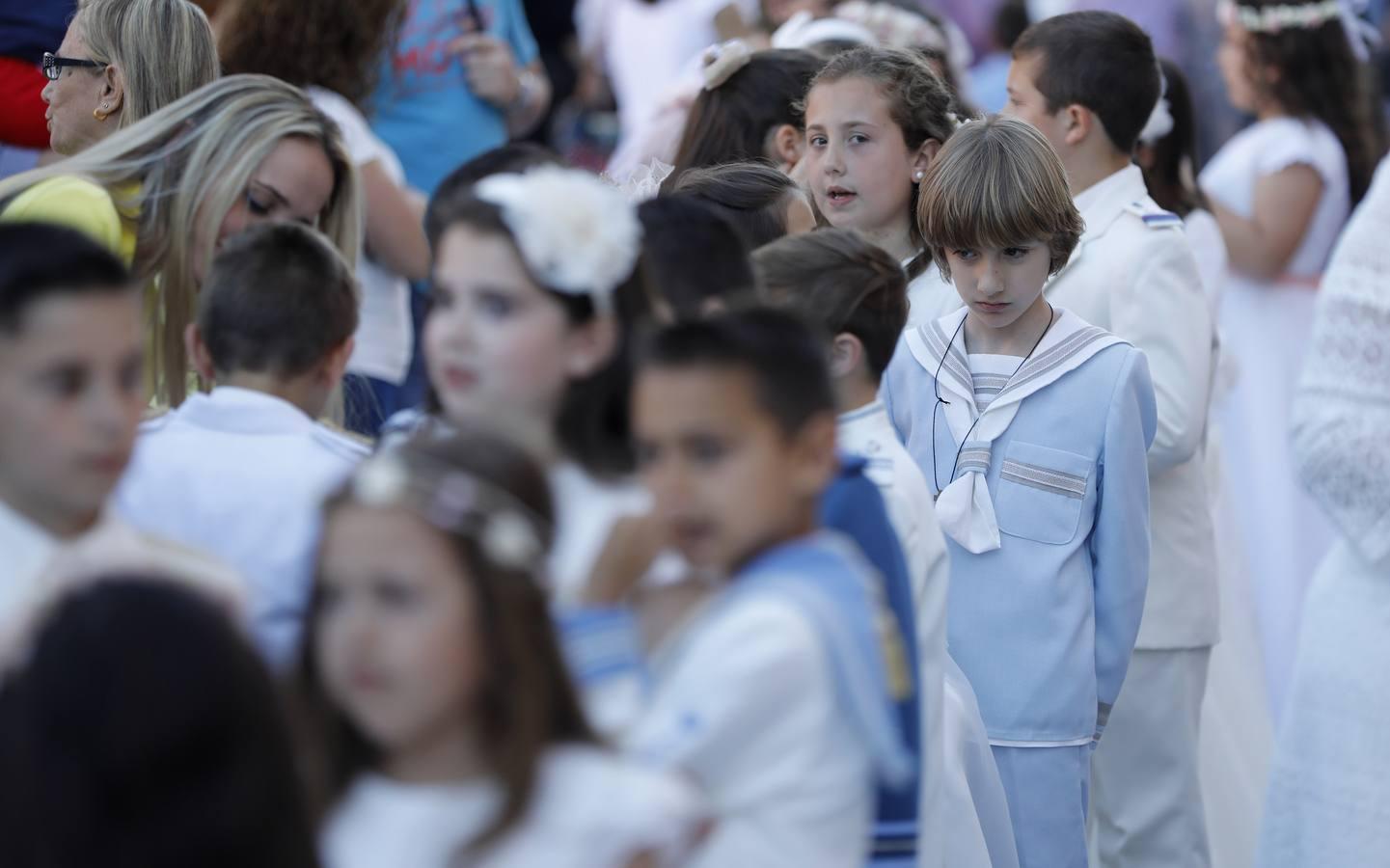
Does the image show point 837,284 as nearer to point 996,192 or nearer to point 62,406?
point 996,192

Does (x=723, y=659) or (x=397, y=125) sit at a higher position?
(x=723, y=659)

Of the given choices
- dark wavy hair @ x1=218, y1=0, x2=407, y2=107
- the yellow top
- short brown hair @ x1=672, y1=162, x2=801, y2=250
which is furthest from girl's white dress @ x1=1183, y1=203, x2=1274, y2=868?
the yellow top

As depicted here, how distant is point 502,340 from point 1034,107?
2767mm

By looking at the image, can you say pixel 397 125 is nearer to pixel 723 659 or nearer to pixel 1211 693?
pixel 1211 693

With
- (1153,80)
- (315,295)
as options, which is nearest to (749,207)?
(315,295)

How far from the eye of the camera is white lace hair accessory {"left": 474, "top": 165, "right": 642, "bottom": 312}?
2443 millimetres

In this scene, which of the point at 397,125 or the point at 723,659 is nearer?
the point at 723,659

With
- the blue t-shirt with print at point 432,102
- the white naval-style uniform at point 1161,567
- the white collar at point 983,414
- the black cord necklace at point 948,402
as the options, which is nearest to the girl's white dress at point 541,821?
the white collar at point 983,414

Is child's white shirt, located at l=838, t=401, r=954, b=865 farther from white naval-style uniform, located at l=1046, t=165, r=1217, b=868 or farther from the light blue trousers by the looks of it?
white naval-style uniform, located at l=1046, t=165, r=1217, b=868

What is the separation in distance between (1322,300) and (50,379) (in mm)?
2609

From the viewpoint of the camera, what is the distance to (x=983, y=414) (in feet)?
12.9

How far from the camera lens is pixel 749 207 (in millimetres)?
3723

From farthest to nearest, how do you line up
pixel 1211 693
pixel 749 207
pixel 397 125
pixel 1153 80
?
pixel 397 125
pixel 1211 693
pixel 1153 80
pixel 749 207

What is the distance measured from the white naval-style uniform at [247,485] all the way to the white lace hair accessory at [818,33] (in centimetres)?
311
